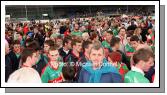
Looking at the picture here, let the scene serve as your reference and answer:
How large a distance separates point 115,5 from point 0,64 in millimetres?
1267

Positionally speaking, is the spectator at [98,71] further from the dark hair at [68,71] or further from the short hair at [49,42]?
the short hair at [49,42]

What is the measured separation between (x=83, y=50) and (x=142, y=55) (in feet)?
1.93

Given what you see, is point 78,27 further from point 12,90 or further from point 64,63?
point 12,90

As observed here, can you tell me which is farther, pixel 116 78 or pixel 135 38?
pixel 135 38

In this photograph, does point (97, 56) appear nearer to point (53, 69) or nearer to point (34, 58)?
point (53, 69)

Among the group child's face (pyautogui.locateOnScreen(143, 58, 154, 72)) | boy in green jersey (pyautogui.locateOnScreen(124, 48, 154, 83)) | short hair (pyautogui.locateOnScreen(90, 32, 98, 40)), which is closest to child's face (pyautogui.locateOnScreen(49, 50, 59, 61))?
short hair (pyautogui.locateOnScreen(90, 32, 98, 40))

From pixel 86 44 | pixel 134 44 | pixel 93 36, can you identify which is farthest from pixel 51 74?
pixel 134 44

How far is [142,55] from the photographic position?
6.02 meters

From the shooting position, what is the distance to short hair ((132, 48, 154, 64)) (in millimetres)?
6020

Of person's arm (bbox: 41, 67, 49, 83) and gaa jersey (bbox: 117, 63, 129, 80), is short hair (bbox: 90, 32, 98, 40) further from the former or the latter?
person's arm (bbox: 41, 67, 49, 83)

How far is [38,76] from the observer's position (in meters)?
6.12

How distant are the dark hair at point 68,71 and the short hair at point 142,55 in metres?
0.61

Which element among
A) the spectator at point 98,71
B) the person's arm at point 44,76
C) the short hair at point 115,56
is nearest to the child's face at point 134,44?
the short hair at point 115,56

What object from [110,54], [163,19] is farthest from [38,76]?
[163,19]
